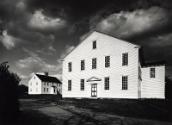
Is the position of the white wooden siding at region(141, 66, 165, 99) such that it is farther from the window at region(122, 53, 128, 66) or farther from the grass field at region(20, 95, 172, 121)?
the grass field at region(20, 95, 172, 121)

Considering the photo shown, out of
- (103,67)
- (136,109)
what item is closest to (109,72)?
(103,67)

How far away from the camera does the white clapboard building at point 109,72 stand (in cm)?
2308

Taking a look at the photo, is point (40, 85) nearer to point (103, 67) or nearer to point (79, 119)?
point (103, 67)

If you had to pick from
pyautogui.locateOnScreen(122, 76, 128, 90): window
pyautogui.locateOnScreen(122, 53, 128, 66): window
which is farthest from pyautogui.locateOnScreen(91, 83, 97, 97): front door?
pyautogui.locateOnScreen(122, 53, 128, 66): window

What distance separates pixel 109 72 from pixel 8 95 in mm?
17726

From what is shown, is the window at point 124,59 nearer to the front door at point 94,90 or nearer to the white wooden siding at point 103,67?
the white wooden siding at point 103,67

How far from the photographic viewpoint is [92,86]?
86.2 ft

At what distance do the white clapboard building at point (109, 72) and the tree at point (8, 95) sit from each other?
55.0 feet

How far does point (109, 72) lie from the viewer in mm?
24641

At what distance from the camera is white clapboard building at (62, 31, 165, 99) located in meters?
23.1

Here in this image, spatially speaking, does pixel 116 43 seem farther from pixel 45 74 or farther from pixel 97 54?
pixel 45 74

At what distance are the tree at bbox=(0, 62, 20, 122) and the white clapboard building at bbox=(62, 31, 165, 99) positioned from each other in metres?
16.8

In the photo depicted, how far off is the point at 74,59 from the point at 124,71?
9.13 meters

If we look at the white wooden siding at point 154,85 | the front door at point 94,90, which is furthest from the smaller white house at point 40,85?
the white wooden siding at point 154,85
